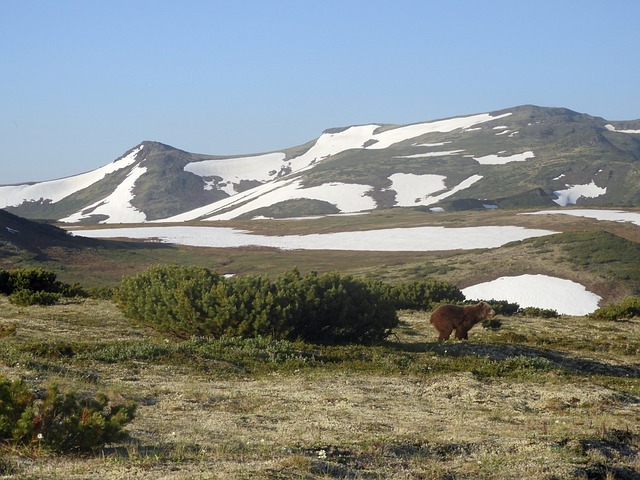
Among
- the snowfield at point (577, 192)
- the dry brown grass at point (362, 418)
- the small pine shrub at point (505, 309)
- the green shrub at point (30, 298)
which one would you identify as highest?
the snowfield at point (577, 192)

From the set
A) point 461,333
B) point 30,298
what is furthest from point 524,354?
point 30,298

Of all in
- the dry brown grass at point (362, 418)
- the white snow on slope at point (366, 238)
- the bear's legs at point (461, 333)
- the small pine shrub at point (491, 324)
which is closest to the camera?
the dry brown grass at point (362, 418)

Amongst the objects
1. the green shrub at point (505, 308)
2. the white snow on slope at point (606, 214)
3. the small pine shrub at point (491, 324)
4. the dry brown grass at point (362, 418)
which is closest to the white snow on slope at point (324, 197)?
the white snow on slope at point (606, 214)

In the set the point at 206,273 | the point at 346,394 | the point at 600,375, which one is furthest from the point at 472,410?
the point at 206,273

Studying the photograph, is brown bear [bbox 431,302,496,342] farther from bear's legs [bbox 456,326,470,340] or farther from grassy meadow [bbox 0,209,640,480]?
grassy meadow [bbox 0,209,640,480]

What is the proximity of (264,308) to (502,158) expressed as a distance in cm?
17787

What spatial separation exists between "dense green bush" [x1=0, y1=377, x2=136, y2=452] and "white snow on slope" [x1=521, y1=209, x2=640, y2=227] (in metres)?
73.2

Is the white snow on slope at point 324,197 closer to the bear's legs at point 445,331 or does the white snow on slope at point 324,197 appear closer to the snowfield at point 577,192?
the snowfield at point 577,192

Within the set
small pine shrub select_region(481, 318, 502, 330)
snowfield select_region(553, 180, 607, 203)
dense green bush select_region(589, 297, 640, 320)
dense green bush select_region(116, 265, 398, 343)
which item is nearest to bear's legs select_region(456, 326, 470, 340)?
dense green bush select_region(116, 265, 398, 343)

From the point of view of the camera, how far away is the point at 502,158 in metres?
191

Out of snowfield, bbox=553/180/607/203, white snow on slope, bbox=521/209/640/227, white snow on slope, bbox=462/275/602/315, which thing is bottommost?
white snow on slope, bbox=462/275/602/315

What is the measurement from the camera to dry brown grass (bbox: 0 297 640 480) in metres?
8.49

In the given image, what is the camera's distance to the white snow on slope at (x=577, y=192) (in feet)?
472

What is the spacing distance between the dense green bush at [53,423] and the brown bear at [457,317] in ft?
49.6
